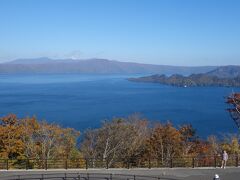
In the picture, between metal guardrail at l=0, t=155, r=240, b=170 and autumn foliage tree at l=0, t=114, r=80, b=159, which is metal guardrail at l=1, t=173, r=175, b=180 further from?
autumn foliage tree at l=0, t=114, r=80, b=159

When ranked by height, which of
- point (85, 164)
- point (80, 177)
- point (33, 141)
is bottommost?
point (33, 141)

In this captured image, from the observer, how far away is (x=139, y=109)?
340ft

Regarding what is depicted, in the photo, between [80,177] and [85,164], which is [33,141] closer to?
[85,164]

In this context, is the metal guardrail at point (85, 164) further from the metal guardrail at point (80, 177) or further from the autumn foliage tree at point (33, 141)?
the autumn foliage tree at point (33, 141)

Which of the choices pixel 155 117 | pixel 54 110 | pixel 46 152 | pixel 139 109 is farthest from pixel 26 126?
pixel 139 109

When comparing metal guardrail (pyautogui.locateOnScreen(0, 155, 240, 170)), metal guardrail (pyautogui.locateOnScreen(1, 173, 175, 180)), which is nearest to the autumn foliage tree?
metal guardrail (pyautogui.locateOnScreen(0, 155, 240, 170))

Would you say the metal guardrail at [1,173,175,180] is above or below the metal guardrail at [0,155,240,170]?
above

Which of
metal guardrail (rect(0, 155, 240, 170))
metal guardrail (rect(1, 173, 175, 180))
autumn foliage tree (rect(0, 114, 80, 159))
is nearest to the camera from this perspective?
metal guardrail (rect(1, 173, 175, 180))

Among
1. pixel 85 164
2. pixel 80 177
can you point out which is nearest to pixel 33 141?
pixel 85 164

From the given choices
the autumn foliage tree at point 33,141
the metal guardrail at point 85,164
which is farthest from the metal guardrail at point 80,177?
the autumn foliage tree at point 33,141

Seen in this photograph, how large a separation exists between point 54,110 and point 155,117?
1011 inches

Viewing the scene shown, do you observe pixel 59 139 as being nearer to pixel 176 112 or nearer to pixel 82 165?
pixel 82 165

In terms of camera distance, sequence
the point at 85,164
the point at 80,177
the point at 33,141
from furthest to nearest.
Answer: the point at 33,141, the point at 85,164, the point at 80,177

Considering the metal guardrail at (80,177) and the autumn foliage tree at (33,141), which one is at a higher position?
the metal guardrail at (80,177)
